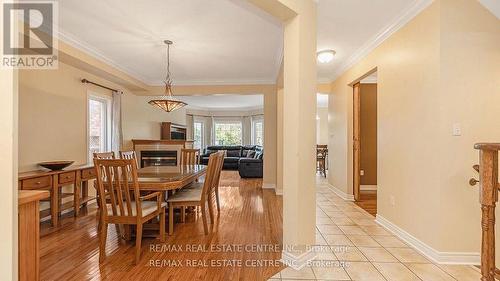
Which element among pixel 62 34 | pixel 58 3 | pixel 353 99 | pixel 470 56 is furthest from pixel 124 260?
pixel 353 99

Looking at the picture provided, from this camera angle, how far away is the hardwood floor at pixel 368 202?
12.9 ft

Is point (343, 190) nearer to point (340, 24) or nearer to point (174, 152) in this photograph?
point (340, 24)

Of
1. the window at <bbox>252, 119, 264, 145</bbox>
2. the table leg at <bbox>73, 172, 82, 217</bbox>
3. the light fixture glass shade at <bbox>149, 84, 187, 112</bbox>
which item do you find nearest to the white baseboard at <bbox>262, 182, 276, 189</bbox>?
the light fixture glass shade at <bbox>149, 84, 187, 112</bbox>

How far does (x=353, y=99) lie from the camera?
4457 mm

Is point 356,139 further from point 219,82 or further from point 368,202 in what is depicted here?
point 219,82

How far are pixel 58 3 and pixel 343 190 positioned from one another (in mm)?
5055

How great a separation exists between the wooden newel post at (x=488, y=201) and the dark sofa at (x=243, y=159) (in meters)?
5.84

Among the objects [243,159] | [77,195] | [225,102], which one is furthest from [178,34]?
[225,102]

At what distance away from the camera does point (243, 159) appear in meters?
7.43

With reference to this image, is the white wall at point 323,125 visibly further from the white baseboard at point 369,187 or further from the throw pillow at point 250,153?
the white baseboard at point 369,187

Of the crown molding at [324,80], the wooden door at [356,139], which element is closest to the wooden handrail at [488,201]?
the wooden door at [356,139]

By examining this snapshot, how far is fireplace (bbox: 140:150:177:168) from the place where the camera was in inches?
247

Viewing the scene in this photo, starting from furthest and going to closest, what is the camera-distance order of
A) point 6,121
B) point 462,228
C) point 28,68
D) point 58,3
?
point 28,68 → point 58,3 → point 462,228 → point 6,121

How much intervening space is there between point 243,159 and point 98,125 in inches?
156
